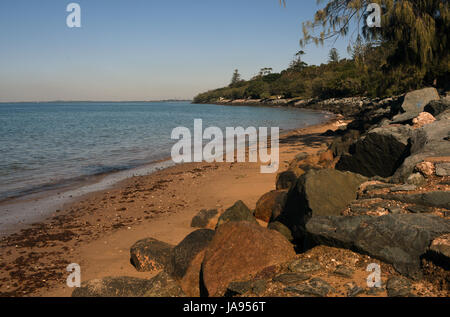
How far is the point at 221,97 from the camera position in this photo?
147 metres

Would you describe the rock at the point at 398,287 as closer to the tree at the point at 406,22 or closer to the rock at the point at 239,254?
the rock at the point at 239,254

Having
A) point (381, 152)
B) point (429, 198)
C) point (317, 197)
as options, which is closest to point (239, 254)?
point (317, 197)

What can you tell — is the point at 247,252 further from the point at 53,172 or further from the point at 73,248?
the point at 53,172

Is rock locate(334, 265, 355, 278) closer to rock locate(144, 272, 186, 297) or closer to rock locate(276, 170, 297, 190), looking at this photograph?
rock locate(144, 272, 186, 297)

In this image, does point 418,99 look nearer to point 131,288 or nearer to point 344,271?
point 344,271

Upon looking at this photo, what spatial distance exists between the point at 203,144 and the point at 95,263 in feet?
50.9

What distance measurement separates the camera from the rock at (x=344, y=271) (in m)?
3.20

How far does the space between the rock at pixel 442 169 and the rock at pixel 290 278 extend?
3002 millimetres

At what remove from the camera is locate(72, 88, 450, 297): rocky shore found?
313 centimetres

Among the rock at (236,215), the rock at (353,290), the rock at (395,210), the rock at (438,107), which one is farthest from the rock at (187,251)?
the rock at (438,107)

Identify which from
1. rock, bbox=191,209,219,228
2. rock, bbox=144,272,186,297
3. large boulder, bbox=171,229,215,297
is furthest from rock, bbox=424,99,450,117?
rock, bbox=144,272,186,297

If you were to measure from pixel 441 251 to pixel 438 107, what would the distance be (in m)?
8.23

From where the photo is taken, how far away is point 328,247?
3.79m
